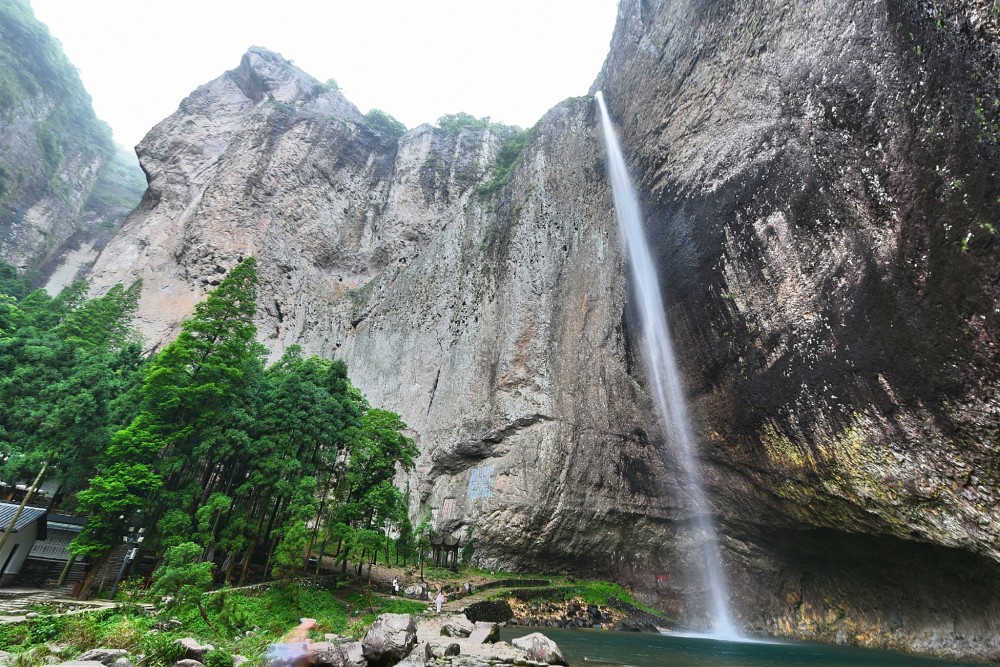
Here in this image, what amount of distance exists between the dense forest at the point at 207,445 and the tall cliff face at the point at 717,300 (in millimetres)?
9682

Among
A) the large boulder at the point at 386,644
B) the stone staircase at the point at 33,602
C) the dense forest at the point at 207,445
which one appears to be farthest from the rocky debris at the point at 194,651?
the dense forest at the point at 207,445

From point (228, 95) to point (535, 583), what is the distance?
56025mm

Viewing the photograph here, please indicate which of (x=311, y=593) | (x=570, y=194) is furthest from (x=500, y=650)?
(x=570, y=194)

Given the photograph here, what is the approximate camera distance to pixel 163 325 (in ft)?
114

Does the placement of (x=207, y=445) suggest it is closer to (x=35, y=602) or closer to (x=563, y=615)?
(x=35, y=602)

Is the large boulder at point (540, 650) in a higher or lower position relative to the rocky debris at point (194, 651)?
higher

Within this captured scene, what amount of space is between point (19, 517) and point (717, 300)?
86.0ft

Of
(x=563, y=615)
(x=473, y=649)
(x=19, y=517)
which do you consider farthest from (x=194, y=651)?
(x=563, y=615)

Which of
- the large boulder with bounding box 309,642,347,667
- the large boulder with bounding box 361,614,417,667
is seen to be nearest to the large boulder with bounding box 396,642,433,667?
the large boulder with bounding box 361,614,417,667

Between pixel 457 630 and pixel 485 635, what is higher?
pixel 485 635

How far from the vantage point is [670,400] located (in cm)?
2203

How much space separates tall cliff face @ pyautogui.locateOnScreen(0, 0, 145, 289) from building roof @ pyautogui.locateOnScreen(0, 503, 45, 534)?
37.9 m

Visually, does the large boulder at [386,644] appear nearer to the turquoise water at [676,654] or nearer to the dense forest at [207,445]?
the turquoise water at [676,654]

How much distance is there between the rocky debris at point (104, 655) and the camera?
6664 millimetres
